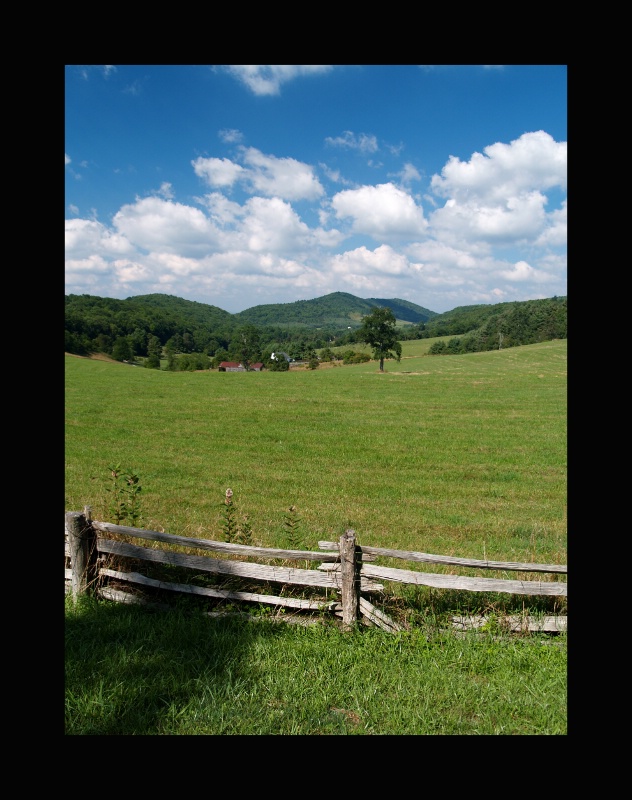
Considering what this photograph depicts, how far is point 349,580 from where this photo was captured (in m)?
4.79

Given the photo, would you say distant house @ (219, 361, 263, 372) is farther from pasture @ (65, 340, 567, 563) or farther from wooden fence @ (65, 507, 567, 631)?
wooden fence @ (65, 507, 567, 631)

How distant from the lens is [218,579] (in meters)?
5.52

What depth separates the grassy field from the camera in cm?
334

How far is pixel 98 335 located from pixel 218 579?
75.9 meters

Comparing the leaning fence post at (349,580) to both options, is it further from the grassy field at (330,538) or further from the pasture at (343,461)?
the pasture at (343,461)

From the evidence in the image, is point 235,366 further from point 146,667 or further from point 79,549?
point 146,667

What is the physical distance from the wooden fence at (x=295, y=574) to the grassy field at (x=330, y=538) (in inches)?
10.5

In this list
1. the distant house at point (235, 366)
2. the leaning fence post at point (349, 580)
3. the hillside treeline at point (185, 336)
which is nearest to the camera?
the leaning fence post at point (349, 580)

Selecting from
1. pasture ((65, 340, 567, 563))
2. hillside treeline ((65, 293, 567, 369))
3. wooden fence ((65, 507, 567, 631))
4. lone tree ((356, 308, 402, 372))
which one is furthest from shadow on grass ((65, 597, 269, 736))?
hillside treeline ((65, 293, 567, 369))

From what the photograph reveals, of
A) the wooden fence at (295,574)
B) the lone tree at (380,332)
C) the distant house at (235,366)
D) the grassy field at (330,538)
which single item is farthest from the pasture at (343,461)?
the distant house at (235,366)

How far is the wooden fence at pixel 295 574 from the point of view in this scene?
15.2 ft

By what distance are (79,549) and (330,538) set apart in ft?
14.2
